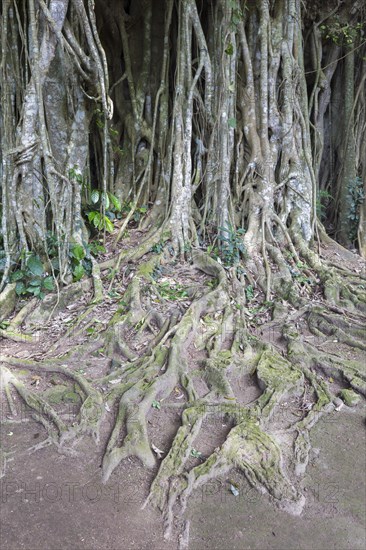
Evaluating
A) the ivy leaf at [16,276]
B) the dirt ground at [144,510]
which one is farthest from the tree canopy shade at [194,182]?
the dirt ground at [144,510]

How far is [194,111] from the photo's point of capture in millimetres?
Result: 5094

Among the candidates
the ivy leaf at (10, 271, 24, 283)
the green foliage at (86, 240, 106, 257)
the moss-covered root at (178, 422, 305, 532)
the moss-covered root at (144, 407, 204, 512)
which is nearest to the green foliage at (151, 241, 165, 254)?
the green foliage at (86, 240, 106, 257)

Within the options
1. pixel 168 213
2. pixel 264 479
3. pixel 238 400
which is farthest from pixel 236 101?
pixel 264 479

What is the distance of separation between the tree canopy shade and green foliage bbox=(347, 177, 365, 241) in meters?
0.02

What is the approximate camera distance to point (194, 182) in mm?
4969

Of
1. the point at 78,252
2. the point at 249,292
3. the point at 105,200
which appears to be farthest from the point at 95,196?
the point at 249,292

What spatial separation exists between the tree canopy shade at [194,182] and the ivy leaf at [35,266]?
1 cm

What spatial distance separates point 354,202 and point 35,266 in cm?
407

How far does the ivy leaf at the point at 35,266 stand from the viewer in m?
3.89

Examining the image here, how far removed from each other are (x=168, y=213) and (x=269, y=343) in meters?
1.87

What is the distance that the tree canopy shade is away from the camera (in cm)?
295

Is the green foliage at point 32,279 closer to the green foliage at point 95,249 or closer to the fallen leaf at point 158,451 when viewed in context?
the green foliage at point 95,249

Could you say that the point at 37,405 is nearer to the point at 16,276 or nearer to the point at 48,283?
the point at 48,283

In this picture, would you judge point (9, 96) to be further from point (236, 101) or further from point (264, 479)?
point (264, 479)
